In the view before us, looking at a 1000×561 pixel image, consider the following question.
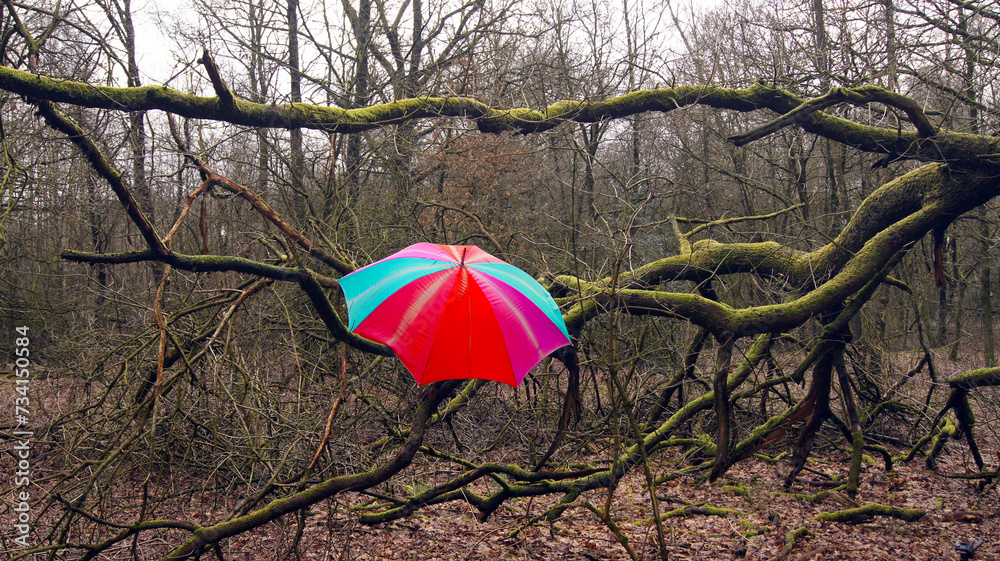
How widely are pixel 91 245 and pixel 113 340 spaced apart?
205 inches

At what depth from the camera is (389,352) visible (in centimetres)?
397

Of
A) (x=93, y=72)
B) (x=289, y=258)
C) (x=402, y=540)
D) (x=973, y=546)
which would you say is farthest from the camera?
(x=93, y=72)

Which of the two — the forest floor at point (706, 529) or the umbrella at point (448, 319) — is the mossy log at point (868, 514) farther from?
the umbrella at point (448, 319)

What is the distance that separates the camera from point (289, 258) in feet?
14.3

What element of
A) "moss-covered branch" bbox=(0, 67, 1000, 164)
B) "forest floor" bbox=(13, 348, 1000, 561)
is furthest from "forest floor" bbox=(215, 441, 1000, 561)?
"moss-covered branch" bbox=(0, 67, 1000, 164)

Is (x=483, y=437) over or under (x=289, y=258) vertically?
under

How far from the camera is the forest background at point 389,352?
163 inches

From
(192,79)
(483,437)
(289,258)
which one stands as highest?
(192,79)

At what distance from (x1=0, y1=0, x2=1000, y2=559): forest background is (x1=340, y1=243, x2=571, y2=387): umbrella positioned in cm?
42

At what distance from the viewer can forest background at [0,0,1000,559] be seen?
163 inches

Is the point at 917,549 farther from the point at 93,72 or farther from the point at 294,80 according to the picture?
the point at 294,80

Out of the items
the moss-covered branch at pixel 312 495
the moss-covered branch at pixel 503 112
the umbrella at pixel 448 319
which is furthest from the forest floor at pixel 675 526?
the moss-covered branch at pixel 503 112

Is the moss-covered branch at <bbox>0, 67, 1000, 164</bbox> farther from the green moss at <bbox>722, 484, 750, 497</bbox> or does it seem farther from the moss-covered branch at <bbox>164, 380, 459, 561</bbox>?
the green moss at <bbox>722, 484, 750, 497</bbox>

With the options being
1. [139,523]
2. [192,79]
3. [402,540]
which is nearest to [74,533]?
[139,523]
